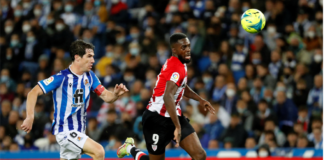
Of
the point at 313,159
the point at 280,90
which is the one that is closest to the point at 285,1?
the point at 280,90

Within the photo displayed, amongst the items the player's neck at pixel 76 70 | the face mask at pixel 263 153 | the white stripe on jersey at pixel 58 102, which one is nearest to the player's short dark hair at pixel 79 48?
the player's neck at pixel 76 70

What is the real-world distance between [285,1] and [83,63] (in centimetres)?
722

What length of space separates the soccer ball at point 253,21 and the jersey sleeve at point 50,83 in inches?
114

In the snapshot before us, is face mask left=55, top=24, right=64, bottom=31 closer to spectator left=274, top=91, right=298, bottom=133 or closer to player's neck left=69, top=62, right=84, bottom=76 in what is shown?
spectator left=274, top=91, right=298, bottom=133

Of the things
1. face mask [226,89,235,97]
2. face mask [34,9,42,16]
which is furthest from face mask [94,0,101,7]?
face mask [226,89,235,97]

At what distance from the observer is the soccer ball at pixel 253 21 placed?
7.34 m

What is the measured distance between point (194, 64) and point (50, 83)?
5.73 metres

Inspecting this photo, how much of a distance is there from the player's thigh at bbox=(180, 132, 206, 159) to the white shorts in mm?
Answer: 1281

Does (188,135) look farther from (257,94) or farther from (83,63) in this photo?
(257,94)

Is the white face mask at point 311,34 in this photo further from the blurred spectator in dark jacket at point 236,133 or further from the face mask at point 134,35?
the face mask at point 134,35

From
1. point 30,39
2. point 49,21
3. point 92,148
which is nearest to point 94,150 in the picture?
point 92,148

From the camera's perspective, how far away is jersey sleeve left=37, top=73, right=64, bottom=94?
6202 mm

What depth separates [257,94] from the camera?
34.3 ft

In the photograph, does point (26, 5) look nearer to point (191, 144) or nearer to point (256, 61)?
point (256, 61)
